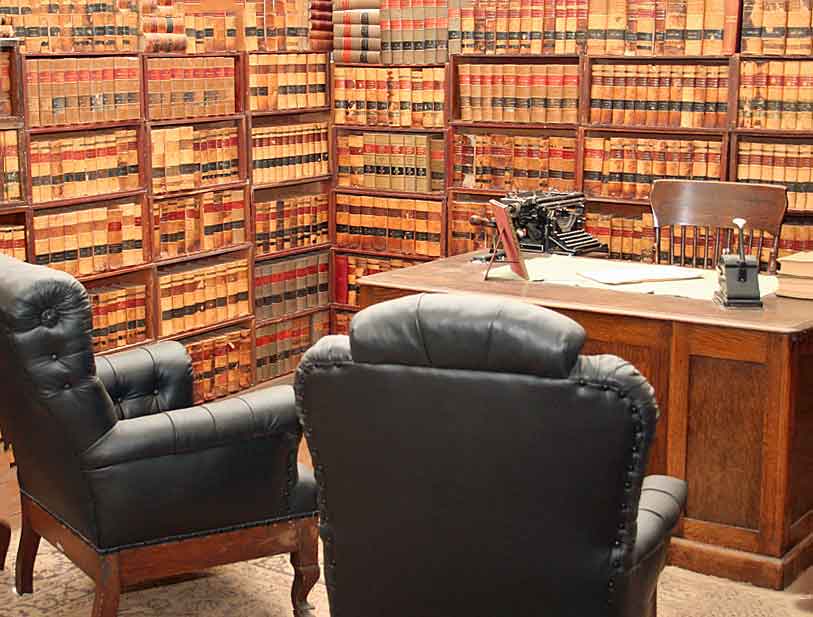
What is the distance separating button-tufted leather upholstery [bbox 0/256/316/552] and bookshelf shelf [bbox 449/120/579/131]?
9.56 ft

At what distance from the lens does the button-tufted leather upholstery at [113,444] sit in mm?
3102

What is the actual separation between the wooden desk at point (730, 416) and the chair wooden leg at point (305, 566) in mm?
1103

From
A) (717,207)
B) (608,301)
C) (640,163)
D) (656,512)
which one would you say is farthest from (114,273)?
(656,512)

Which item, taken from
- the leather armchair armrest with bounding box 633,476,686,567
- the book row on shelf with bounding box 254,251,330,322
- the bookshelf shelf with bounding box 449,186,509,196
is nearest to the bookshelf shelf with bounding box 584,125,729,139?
the bookshelf shelf with bounding box 449,186,509,196

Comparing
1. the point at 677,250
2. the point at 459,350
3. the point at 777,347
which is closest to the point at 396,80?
the point at 677,250

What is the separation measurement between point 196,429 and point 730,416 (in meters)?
1.66

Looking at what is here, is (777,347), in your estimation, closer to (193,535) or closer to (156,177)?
(193,535)

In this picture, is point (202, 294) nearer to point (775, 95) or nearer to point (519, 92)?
point (519, 92)

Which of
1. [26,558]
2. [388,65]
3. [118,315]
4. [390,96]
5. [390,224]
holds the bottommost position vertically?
[26,558]

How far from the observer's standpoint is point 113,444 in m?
3.23

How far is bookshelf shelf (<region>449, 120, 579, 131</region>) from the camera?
5.92 metres

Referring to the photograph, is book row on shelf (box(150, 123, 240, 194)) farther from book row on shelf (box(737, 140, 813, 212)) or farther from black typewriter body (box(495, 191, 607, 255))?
book row on shelf (box(737, 140, 813, 212))

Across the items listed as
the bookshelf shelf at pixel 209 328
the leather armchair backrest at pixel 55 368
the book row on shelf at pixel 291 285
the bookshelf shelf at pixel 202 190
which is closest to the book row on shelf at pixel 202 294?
the bookshelf shelf at pixel 209 328

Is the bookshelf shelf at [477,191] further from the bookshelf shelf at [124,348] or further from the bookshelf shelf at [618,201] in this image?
the bookshelf shelf at [124,348]
